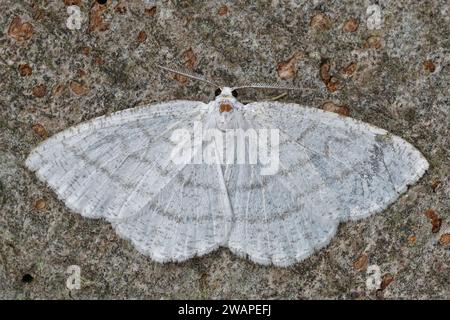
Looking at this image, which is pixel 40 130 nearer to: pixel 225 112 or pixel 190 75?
pixel 190 75

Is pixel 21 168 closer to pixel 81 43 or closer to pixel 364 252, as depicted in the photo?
pixel 81 43

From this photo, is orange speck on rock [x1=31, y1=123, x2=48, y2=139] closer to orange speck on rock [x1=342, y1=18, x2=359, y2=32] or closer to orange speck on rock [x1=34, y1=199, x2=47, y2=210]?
orange speck on rock [x1=34, y1=199, x2=47, y2=210]

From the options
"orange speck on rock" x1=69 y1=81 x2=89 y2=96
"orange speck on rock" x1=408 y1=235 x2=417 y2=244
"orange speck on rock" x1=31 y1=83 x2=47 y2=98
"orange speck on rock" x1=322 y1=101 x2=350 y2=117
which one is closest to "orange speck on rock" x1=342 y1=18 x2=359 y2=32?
"orange speck on rock" x1=322 y1=101 x2=350 y2=117

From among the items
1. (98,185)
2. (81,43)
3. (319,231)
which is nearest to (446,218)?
(319,231)

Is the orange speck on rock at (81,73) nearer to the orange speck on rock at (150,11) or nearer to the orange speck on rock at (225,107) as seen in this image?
the orange speck on rock at (150,11)

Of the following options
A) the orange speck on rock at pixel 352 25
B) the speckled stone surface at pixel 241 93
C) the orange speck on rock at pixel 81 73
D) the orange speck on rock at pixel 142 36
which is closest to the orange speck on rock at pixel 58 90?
the speckled stone surface at pixel 241 93
